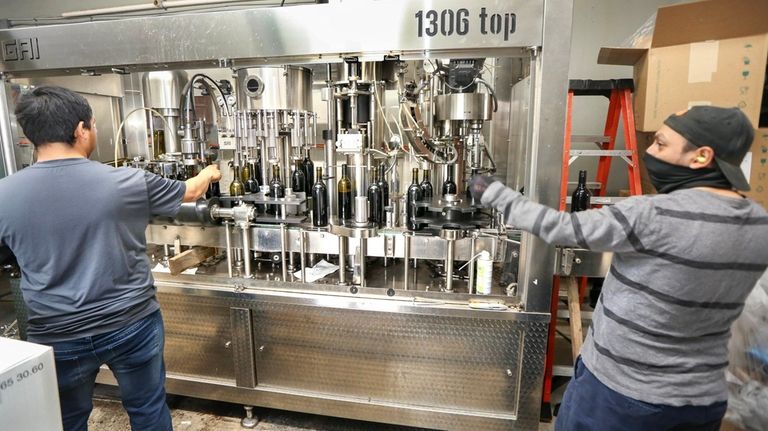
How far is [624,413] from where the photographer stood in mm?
1137

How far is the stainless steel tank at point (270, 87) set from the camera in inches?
67.7

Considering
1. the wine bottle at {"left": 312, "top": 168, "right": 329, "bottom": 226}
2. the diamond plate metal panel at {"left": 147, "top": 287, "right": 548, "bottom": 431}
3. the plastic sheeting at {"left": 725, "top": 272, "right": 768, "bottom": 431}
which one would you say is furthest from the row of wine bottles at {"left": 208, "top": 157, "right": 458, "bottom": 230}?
the plastic sheeting at {"left": 725, "top": 272, "right": 768, "bottom": 431}

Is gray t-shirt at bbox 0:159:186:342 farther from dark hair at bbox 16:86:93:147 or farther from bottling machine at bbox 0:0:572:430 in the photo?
bottling machine at bbox 0:0:572:430

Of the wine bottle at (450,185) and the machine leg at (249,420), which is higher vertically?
the wine bottle at (450,185)

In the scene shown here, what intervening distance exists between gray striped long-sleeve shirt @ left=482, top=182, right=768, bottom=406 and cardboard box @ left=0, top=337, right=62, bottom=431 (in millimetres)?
1160

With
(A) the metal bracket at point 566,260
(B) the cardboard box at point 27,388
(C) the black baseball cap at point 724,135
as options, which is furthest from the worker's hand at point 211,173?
(C) the black baseball cap at point 724,135

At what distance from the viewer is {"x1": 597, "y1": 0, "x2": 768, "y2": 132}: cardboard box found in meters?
1.62

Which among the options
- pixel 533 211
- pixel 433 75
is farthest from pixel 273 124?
pixel 533 211

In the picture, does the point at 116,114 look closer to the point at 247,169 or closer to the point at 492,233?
the point at 247,169

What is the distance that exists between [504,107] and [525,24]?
3.92 ft

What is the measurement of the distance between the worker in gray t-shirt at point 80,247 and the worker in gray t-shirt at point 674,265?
1.13m

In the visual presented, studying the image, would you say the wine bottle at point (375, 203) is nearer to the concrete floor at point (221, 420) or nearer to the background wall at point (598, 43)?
the concrete floor at point (221, 420)

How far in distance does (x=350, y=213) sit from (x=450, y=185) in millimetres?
510

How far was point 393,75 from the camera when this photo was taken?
1.89 m
